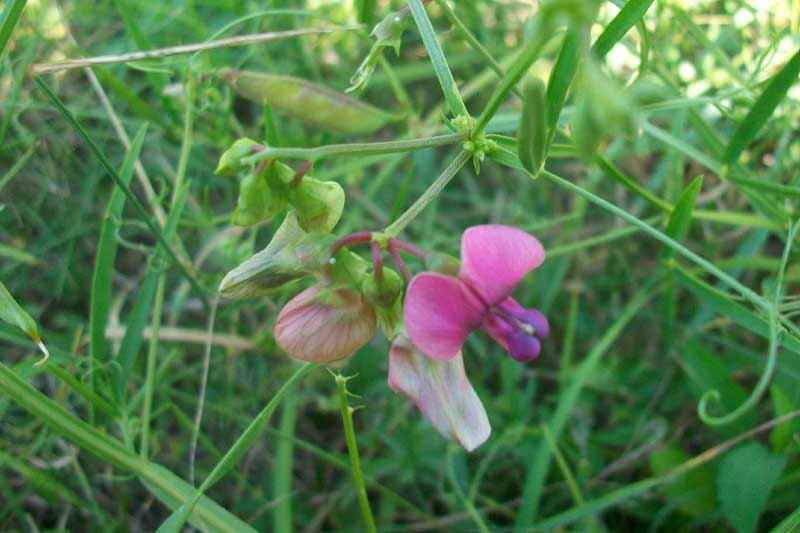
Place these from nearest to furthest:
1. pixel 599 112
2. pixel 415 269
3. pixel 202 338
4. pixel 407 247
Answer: pixel 599 112 → pixel 407 247 → pixel 415 269 → pixel 202 338

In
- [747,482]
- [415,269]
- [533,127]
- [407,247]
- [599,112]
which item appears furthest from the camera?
[415,269]

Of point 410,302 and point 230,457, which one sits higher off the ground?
point 410,302

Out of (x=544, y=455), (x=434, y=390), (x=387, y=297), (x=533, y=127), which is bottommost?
(x=544, y=455)

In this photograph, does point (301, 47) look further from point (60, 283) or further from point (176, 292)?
point (60, 283)

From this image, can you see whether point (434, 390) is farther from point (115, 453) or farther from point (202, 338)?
point (202, 338)

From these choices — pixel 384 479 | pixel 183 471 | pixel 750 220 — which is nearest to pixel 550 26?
pixel 750 220

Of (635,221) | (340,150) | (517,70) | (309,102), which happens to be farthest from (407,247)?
(309,102)

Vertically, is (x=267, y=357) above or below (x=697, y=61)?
below

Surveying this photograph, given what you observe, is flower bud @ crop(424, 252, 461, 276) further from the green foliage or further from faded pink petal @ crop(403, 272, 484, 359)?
the green foliage
